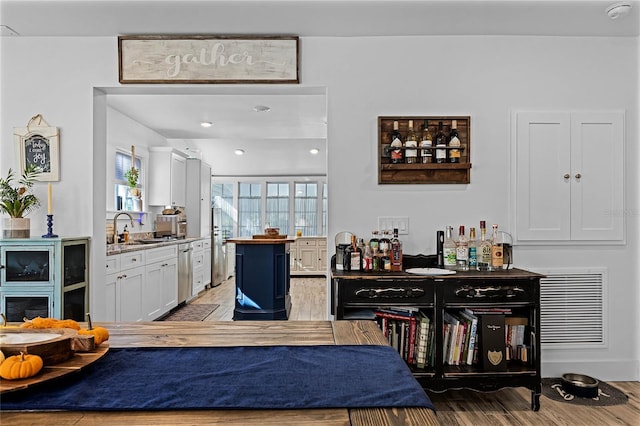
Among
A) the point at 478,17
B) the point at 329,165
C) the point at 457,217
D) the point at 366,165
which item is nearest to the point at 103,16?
the point at 329,165

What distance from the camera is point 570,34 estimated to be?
3.27m

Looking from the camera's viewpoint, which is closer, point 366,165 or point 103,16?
point 103,16

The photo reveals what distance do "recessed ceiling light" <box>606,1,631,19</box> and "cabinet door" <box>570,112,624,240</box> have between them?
66 cm

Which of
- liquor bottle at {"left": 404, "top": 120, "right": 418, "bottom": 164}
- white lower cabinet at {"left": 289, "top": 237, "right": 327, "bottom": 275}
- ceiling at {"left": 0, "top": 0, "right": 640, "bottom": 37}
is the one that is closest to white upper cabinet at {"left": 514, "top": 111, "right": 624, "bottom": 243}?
ceiling at {"left": 0, "top": 0, "right": 640, "bottom": 37}

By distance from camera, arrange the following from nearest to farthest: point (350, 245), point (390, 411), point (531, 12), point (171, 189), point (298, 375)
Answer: point (390, 411) → point (298, 375) → point (531, 12) → point (350, 245) → point (171, 189)

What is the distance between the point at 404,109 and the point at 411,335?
155cm

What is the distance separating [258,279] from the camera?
503 cm

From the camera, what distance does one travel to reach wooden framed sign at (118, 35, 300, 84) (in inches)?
126

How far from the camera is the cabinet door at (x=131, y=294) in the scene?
3962mm

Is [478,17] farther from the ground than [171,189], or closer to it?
farther from the ground

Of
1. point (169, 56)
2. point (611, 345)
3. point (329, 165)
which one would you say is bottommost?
point (611, 345)

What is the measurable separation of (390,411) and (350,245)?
2216 mm

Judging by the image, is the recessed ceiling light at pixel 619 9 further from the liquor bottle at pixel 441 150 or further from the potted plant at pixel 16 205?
the potted plant at pixel 16 205

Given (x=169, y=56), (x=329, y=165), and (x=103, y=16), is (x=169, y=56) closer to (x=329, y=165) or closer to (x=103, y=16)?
(x=103, y=16)
